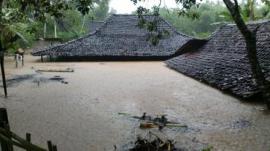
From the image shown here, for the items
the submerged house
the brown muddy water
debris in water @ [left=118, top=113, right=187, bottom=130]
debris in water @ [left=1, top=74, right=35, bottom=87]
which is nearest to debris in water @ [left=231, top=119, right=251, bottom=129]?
the brown muddy water

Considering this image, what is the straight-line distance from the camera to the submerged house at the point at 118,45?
20141 millimetres

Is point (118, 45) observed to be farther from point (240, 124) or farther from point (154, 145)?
point (154, 145)

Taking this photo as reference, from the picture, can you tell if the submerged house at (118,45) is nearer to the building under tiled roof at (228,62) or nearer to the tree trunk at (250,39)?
the building under tiled roof at (228,62)

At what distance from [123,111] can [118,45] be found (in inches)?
520

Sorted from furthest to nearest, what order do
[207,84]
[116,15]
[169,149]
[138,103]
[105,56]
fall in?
1. [116,15]
2. [105,56]
3. [207,84]
4. [138,103]
5. [169,149]

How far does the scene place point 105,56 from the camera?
20672 millimetres

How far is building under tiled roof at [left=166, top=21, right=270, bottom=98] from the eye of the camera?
384 inches

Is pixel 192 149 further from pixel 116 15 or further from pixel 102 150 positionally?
pixel 116 15

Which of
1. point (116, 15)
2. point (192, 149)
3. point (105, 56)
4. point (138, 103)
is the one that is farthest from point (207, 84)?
point (116, 15)

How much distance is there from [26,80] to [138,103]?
5230 millimetres

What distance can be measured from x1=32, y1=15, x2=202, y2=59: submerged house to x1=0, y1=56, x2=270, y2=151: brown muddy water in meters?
7.29

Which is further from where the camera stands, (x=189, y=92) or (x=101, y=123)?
(x=189, y=92)

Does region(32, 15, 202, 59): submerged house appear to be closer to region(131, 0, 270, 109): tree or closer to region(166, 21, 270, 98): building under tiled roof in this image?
region(166, 21, 270, 98): building under tiled roof

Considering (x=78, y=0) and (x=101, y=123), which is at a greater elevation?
(x=78, y=0)
